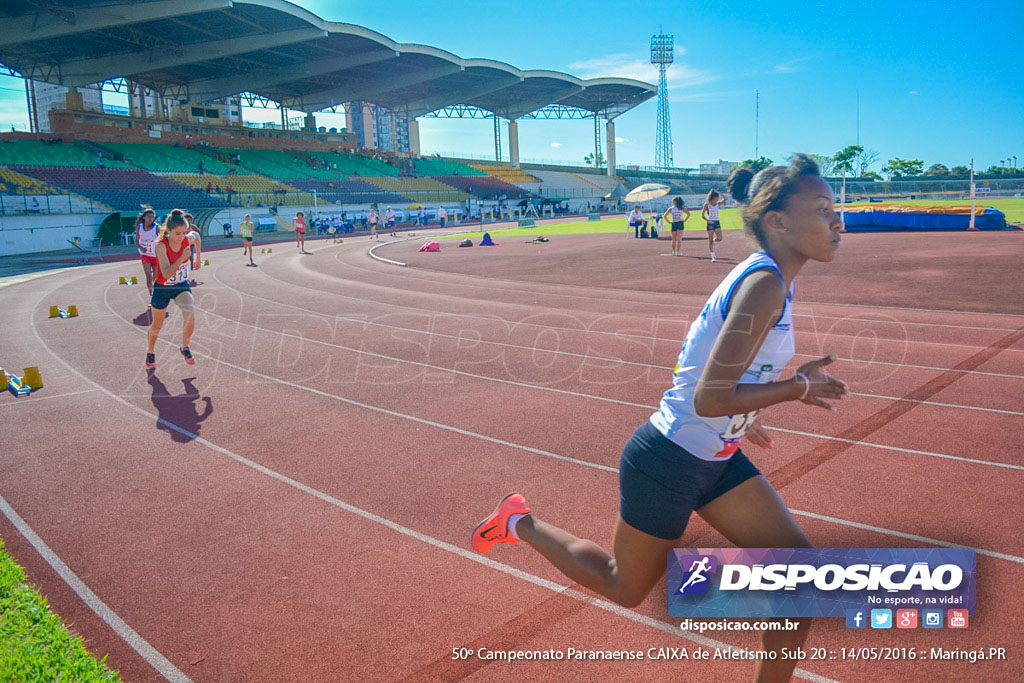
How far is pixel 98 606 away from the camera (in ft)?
13.1

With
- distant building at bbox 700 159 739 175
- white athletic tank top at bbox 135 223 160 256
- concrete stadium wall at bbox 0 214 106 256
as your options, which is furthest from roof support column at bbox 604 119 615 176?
white athletic tank top at bbox 135 223 160 256

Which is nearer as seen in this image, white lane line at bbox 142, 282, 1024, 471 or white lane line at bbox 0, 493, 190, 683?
white lane line at bbox 0, 493, 190, 683

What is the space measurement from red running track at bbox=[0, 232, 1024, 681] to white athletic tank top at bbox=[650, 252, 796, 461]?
1330 mm

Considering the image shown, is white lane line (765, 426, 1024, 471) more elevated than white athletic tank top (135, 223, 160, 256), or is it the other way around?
white athletic tank top (135, 223, 160, 256)

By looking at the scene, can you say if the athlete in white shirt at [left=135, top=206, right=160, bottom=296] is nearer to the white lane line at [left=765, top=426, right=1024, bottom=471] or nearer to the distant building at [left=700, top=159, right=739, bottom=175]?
the white lane line at [left=765, top=426, right=1024, bottom=471]

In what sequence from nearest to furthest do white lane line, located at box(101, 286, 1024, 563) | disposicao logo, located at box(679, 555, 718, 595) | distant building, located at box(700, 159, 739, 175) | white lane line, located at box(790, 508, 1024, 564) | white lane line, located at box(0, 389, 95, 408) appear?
disposicao logo, located at box(679, 555, 718, 595) < white lane line, located at box(790, 508, 1024, 564) < white lane line, located at box(101, 286, 1024, 563) < white lane line, located at box(0, 389, 95, 408) < distant building, located at box(700, 159, 739, 175)

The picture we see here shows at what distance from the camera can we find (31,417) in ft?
25.8

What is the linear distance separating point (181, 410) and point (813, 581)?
7383mm

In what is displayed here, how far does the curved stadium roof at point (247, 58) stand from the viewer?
43844mm

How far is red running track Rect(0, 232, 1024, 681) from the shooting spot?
3535 mm

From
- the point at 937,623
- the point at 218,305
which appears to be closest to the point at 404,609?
the point at 937,623

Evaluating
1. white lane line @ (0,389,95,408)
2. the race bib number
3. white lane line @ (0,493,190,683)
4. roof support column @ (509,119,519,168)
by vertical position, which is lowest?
white lane line @ (0,493,190,683)

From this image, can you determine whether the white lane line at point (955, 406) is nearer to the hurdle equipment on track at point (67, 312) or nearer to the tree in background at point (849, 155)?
the hurdle equipment on track at point (67, 312)

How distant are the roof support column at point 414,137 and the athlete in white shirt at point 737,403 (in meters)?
87.7
